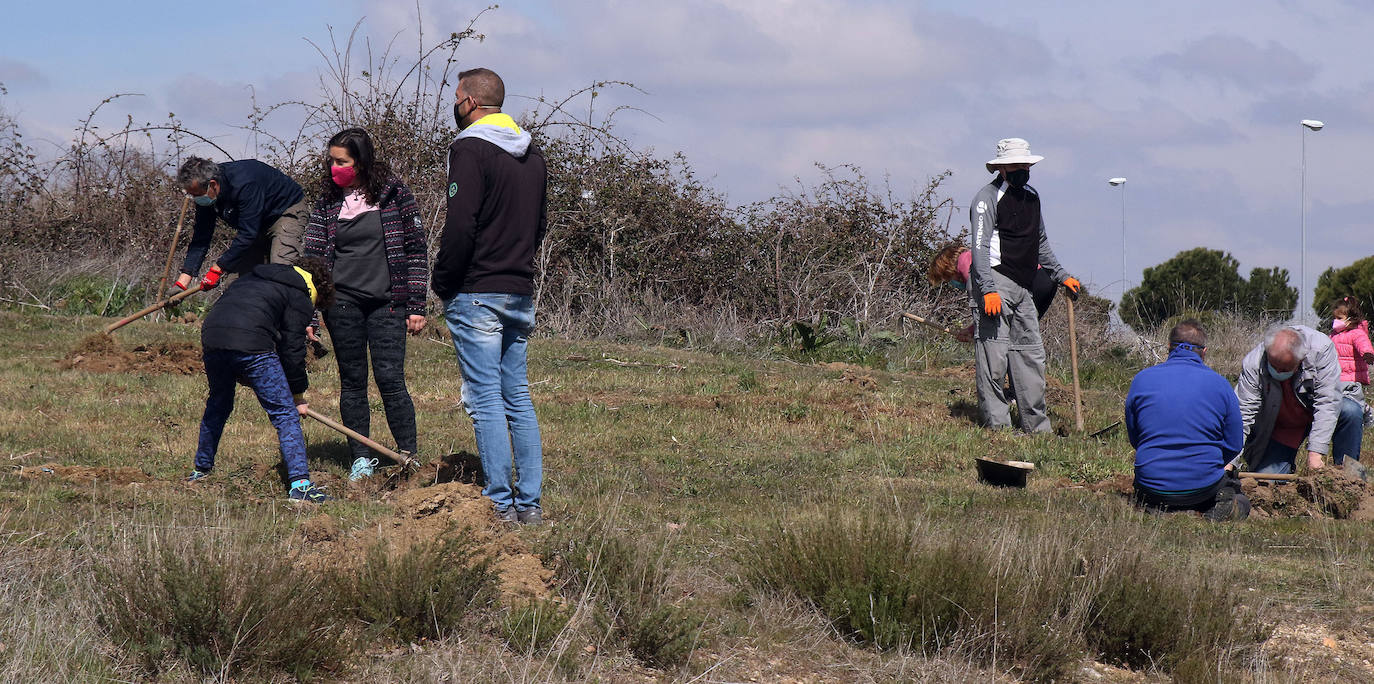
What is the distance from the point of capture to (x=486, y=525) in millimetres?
5160

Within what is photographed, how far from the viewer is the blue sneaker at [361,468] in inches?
265

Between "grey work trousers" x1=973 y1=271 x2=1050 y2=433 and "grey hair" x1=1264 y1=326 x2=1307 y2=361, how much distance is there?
186cm

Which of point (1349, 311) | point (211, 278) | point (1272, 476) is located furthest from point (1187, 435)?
point (211, 278)

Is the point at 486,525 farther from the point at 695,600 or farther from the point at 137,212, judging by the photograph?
the point at 137,212

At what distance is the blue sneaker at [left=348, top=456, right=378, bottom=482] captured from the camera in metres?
6.73

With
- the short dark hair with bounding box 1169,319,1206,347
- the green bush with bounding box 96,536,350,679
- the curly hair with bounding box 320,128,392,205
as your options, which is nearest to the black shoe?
the green bush with bounding box 96,536,350,679

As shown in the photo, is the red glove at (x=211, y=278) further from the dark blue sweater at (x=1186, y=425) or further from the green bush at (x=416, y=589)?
the dark blue sweater at (x=1186, y=425)

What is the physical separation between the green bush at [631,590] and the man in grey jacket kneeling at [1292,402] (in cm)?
460

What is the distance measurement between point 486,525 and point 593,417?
428cm

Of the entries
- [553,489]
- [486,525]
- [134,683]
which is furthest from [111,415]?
[134,683]

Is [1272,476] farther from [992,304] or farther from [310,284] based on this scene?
[310,284]

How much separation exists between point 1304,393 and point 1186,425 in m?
1.66

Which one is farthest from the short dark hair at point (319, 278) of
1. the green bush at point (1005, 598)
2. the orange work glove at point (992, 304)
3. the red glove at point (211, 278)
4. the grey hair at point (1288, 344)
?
the grey hair at point (1288, 344)

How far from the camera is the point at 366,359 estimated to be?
6.83 meters
